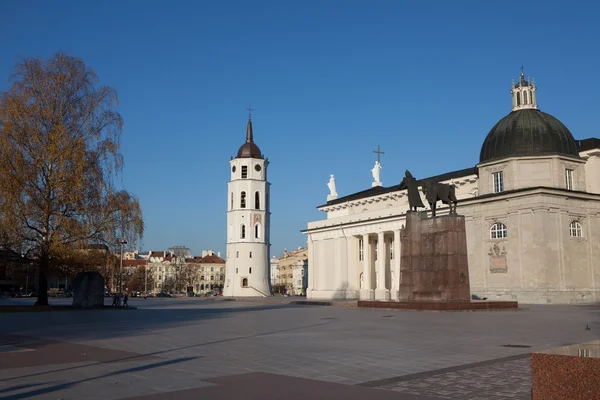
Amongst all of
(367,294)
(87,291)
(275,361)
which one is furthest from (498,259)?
(275,361)

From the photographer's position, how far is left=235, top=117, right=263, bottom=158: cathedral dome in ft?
379

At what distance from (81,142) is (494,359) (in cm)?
3263

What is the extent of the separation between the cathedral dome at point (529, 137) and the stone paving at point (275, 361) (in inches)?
1566

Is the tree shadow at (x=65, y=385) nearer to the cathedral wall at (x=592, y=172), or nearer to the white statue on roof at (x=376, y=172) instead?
the cathedral wall at (x=592, y=172)

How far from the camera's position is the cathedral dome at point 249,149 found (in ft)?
379

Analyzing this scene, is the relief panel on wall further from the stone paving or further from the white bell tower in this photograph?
the white bell tower

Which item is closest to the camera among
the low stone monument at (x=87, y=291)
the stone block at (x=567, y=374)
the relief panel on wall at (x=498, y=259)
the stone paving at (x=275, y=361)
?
the stone block at (x=567, y=374)

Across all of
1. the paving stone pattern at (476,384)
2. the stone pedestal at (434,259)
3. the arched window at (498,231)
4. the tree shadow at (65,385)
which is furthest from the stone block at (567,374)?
the arched window at (498,231)

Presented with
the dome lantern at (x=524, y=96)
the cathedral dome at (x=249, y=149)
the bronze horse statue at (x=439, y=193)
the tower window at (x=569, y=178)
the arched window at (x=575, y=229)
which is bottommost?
the arched window at (x=575, y=229)

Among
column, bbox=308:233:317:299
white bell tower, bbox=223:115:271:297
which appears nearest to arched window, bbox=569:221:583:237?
column, bbox=308:233:317:299

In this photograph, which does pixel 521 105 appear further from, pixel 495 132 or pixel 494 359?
pixel 494 359

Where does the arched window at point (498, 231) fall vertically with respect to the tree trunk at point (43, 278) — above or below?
above

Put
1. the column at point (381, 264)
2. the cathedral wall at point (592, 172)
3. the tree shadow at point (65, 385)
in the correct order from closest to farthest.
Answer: the tree shadow at point (65, 385), the cathedral wall at point (592, 172), the column at point (381, 264)

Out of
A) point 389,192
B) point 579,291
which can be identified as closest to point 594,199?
point 579,291
